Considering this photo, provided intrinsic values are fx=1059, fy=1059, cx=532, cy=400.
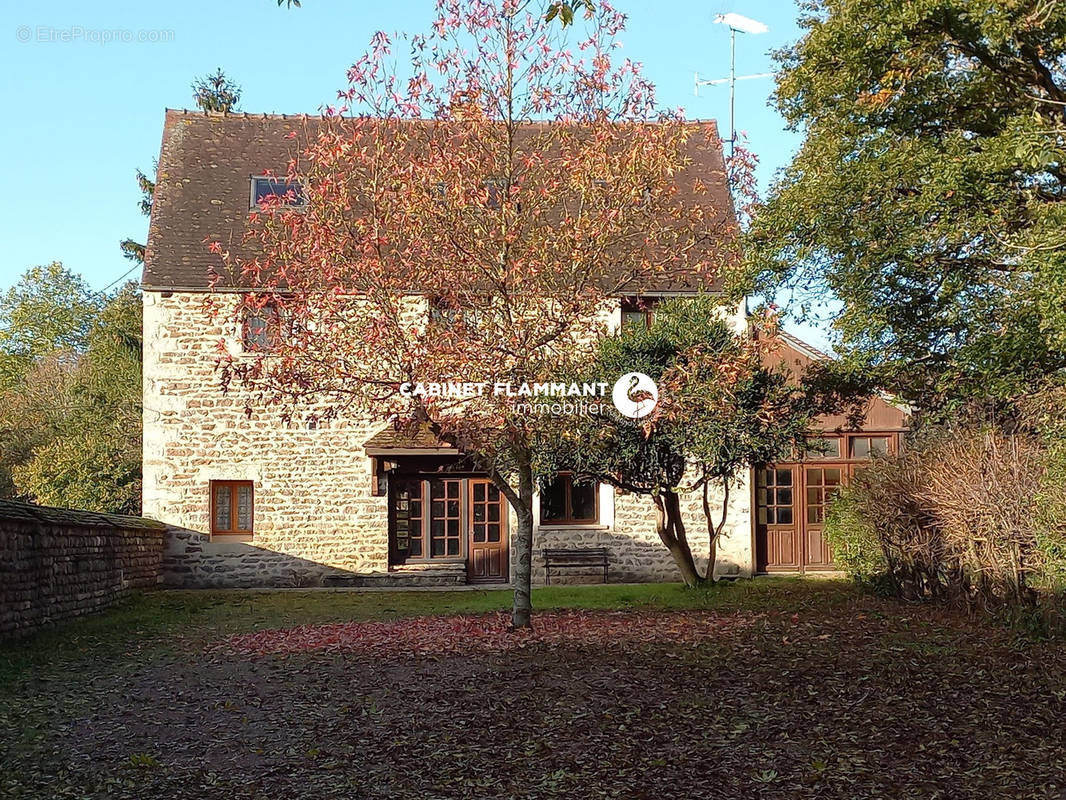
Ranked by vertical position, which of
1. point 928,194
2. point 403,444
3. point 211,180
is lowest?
point 403,444

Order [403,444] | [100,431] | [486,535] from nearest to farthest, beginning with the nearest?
[403,444], [486,535], [100,431]

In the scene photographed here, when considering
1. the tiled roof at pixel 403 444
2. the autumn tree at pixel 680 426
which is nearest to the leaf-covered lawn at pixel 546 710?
the autumn tree at pixel 680 426

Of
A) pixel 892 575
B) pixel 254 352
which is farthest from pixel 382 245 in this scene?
pixel 892 575

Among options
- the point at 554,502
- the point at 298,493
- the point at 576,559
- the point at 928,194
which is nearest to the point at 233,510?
the point at 298,493

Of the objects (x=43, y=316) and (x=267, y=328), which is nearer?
(x=267, y=328)

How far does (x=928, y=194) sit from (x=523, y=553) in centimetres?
566

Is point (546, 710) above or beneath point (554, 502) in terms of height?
beneath

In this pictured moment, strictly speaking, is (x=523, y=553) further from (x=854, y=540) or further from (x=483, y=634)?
(x=854, y=540)

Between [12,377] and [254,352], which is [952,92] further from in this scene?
[12,377]

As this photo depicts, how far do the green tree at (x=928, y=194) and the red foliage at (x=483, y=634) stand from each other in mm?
3659

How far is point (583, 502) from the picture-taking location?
63.1ft

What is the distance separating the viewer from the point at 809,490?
66.7 feet

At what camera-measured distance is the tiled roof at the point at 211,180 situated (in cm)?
1842

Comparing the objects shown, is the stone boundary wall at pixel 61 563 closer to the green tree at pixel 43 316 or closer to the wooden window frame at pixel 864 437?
the wooden window frame at pixel 864 437
